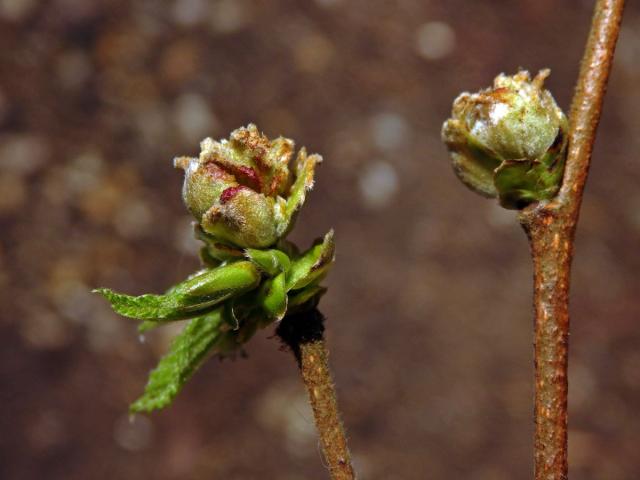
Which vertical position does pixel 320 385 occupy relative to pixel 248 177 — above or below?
below

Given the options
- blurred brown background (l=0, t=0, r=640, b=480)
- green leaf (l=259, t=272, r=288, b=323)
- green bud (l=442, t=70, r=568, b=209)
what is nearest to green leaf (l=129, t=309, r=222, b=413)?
green leaf (l=259, t=272, r=288, b=323)

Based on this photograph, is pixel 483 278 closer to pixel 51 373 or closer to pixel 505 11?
pixel 505 11

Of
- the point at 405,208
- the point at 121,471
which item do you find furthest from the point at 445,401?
the point at 121,471

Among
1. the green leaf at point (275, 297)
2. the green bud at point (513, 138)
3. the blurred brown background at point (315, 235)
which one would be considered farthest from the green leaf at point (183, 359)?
the blurred brown background at point (315, 235)

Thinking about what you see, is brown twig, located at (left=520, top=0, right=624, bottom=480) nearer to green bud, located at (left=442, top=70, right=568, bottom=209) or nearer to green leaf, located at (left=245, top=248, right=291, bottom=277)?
green bud, located at (left=442, top=70, right=568, bottom=209)

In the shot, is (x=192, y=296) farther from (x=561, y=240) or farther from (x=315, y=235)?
(x=315, y=235)

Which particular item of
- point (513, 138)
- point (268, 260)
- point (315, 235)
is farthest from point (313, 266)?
point (315, 235)
